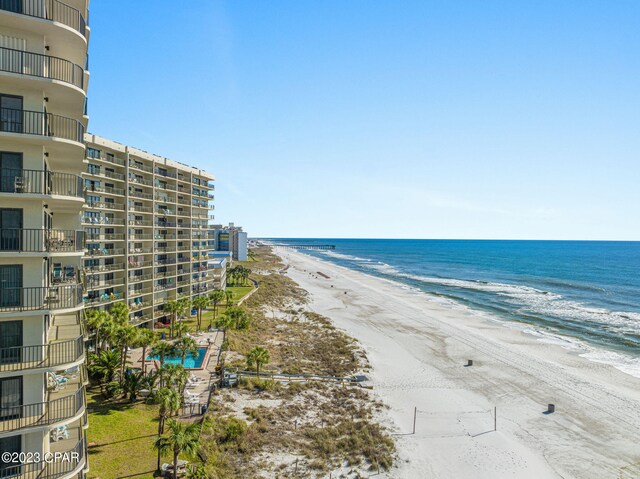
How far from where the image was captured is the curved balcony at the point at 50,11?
15.3 meters

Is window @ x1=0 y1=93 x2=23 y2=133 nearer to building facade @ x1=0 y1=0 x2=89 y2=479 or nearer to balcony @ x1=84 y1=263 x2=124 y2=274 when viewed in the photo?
building facade @ x1=0 y1=0 x2=89 y2=479

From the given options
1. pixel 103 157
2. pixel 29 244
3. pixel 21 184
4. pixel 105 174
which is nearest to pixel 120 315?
pixel 105 174

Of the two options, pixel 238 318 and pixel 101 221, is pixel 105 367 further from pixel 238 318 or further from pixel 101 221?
pixel 238 318

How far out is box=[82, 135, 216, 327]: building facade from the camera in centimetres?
4841

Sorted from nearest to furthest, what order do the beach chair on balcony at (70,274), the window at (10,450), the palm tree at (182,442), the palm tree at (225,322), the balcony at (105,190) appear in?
the window at (10,450) → the beach chair on balcony at (70,274) → the palm tree at (182,442) → the balcony at (105,190) → the palm tree at (225,322)

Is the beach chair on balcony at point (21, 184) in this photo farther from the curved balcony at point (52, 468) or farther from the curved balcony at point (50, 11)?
the curved balcony at point (52, 468)

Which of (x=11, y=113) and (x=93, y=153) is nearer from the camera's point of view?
(x=11, y=113)

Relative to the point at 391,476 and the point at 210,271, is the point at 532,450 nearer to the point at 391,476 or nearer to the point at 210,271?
the point at 391,476

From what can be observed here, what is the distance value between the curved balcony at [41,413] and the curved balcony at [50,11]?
14.9 m

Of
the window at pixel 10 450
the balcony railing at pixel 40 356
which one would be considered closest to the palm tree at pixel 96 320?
the balcony railing at pixel 40 356

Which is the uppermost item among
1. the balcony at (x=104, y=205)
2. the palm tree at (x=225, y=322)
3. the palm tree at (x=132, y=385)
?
the balcony at (x=104, y=205)

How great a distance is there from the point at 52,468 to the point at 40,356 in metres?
4.38

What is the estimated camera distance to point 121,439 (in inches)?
1105

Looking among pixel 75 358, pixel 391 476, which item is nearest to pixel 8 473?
pixel 75 358
